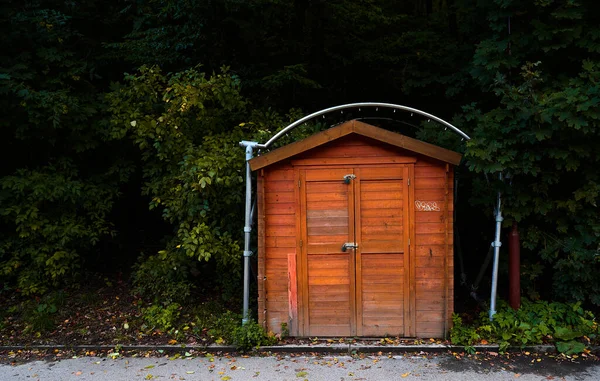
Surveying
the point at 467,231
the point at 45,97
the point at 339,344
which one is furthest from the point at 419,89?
the point at 45,97

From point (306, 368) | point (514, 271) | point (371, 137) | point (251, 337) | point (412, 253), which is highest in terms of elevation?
point (371, 137)

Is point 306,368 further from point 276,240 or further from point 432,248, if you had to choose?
point 432,248

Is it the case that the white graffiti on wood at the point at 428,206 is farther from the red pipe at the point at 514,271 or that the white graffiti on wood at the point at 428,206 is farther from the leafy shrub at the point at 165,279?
the leafy shrub at the point at 165,279

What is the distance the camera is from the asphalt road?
201 inches

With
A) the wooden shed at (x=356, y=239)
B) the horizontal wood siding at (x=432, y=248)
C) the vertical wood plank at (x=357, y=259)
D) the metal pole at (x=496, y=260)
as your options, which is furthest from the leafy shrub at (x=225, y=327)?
the metal pole at (x=496, y=260)

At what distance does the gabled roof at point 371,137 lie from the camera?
565 centimetres

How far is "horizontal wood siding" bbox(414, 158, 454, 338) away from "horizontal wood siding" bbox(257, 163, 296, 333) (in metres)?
1.48

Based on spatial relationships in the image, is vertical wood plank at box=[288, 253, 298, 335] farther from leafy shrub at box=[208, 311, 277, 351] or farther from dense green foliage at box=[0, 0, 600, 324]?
dense green foliage at box=[0, 0, 600, 324]

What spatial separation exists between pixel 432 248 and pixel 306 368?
78.2 inches

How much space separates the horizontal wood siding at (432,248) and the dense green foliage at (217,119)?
19.7 inches

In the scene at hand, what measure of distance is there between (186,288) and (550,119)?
518 centimetres

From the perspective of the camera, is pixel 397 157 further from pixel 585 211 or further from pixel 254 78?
pixel 254 78

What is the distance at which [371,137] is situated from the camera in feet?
18.7

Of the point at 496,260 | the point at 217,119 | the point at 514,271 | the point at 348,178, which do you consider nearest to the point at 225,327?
the point at 348,178
